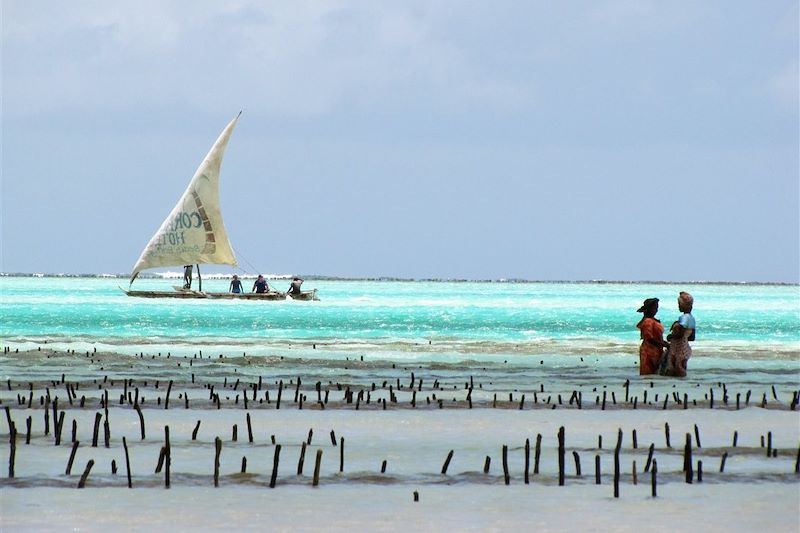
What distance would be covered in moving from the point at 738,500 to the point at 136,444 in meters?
5.86

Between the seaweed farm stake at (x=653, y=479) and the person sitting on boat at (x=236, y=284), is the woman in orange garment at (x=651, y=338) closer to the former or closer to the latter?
the seaweed farm stake at (x=653, y=479)

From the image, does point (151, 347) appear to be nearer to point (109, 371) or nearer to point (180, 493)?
point (109, 371)

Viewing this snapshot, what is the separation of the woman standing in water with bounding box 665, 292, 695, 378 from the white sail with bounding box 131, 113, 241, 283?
5039 cm

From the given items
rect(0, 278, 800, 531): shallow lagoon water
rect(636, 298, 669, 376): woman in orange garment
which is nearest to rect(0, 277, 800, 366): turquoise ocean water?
rect(0, 278, 800, 531): shallow lagoon water

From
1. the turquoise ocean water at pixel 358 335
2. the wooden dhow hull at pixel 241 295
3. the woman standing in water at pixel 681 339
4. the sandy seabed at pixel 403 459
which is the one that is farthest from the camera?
the wooden dhow hull at pixel 241 295

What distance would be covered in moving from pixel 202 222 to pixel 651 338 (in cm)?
5216

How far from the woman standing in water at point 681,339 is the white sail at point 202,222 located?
1984 inches

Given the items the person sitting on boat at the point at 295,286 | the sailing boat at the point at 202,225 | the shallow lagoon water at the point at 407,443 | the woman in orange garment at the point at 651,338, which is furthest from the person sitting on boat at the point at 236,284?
the woman in orange garment at the point at 651,338

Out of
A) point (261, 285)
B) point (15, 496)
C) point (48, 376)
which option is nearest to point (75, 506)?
point (15, 496)

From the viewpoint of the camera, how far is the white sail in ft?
232

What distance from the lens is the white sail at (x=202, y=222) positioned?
70.6m

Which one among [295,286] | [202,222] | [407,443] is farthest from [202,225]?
[407,443]

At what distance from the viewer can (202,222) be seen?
70750 mm

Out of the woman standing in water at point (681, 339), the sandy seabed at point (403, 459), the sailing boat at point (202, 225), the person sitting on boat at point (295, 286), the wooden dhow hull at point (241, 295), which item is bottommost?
the sandy seabed at point (403, 459)
